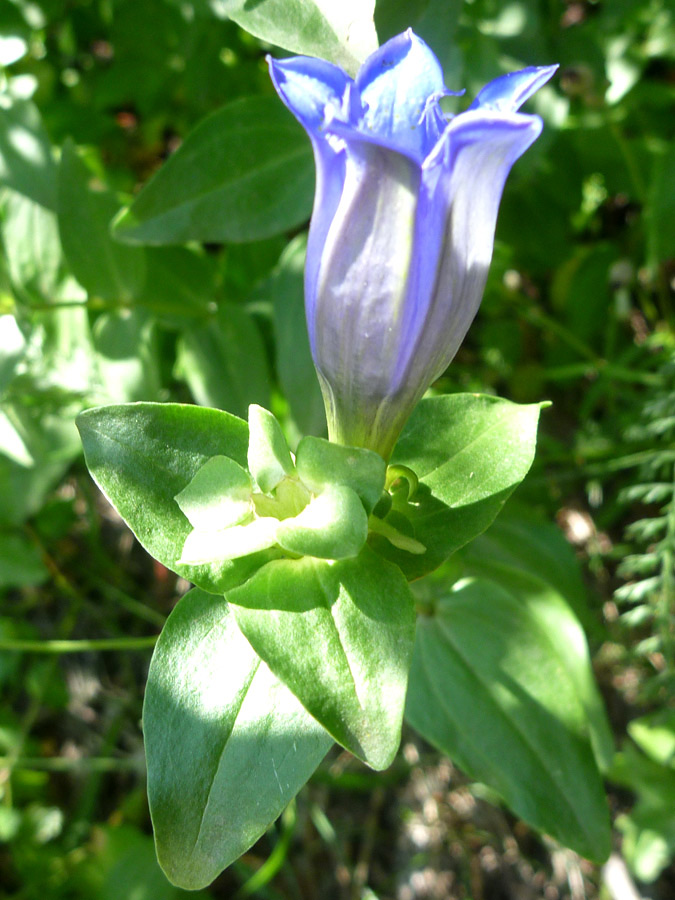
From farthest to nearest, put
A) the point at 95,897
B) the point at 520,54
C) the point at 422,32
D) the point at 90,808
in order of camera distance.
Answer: the point at 90,808 → the point at 95,897 → the point at 520,54 → the point at 422,32

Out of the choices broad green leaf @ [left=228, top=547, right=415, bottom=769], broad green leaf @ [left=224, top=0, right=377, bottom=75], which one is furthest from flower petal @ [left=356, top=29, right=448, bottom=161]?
broad green leaf @ [left=228, top=547, right=415, bottom=769]

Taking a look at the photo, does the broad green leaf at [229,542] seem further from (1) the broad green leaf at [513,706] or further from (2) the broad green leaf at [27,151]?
(2) the broad green leaf at [27,151]

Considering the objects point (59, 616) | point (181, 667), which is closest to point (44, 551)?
point (59, 616)

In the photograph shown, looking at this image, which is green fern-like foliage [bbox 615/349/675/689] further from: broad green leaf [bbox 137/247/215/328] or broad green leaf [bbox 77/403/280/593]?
broad green leaf [bbox 137/247/215/328]

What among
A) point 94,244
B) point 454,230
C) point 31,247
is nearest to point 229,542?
point 454,230

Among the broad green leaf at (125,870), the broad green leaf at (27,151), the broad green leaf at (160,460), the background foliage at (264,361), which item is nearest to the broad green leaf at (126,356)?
the background foliage at (264,361)

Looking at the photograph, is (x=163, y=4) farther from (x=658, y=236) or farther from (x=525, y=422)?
(x=525, y=422)
